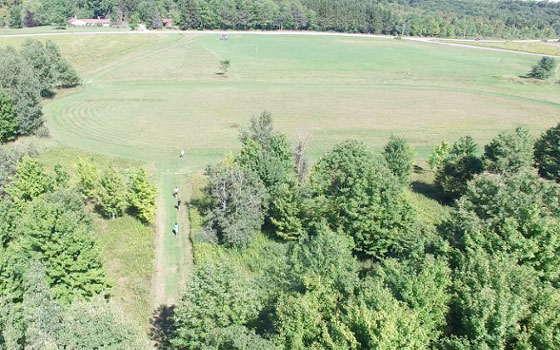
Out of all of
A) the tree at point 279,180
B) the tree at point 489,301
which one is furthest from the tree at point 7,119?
the tree at point 489,301

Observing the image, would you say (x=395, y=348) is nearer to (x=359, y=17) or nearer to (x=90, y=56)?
(x=90, y=56)

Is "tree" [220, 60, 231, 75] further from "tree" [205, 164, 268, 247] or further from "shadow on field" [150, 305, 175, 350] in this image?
"shadow on field" [150, 305, 175, 350]

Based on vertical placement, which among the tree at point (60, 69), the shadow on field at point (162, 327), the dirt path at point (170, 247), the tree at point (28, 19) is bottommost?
the shadow on field at point (162, 327)

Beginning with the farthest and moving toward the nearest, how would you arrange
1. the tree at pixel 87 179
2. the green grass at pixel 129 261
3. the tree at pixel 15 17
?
the tree at pixel 15 17
the tree at pixel 87 179
the green grass at pixel 129 261

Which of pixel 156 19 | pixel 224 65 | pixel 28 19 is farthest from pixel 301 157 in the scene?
pixel 28 19

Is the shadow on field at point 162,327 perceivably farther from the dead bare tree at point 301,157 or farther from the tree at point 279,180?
the dead bare tree at point 301,157

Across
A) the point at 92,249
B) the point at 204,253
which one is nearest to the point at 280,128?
the point at 204,253

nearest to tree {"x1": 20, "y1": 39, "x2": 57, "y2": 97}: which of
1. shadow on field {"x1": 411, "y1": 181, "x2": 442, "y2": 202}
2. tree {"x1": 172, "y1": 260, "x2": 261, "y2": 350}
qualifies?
shadow on field {"x1": 411, "y1": 181, "x2": 442, "y2": 202}
